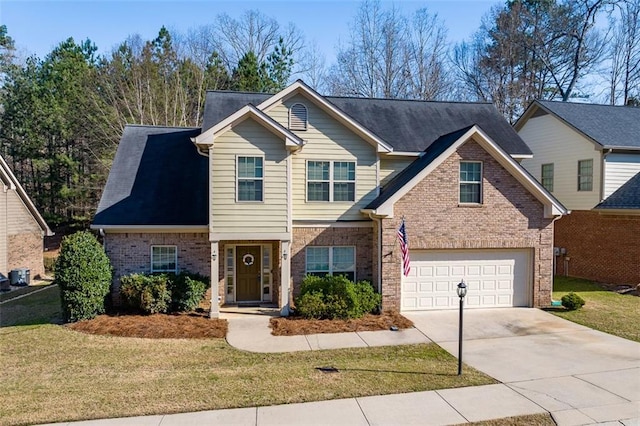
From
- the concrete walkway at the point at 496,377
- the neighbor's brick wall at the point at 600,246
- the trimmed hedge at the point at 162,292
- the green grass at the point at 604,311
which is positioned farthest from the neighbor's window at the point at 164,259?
the neighbor's brick wall at the point at 600,246

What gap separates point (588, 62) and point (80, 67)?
3904 centimetres

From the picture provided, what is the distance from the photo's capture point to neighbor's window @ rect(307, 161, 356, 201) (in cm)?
1450

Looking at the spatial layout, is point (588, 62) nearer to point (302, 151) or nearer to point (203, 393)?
point (302, 151)

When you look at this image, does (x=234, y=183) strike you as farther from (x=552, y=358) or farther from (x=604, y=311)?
(x=604, y=311)

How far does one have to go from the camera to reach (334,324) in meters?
12.2

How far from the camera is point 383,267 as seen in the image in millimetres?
13344

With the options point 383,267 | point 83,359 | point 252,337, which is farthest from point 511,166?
point 83,359

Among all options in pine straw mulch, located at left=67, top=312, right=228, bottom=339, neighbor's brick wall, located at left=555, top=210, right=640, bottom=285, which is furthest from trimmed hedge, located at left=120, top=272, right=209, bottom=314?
neighbor's brick wall, located at left=555, top=210, right=640, bottom=285

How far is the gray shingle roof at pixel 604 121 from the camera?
18.5 m

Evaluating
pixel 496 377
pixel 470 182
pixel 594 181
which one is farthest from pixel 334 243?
pixel 594 181

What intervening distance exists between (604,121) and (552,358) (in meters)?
15.4

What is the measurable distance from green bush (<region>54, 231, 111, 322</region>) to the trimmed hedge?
774 millimetres

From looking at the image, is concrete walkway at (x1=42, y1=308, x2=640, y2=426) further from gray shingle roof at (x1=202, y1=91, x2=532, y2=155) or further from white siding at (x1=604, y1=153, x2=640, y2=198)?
white siding at (x1=604, y1=153, x2=640, y2=198)

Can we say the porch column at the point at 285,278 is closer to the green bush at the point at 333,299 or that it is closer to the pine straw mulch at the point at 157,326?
the green bush at the point at 333,299
